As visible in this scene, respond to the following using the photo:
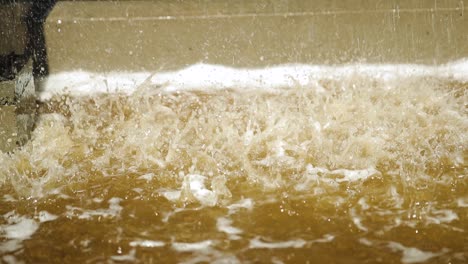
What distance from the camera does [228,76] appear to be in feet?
17.5

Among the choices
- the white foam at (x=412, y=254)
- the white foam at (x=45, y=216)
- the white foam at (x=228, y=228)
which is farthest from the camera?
the white foam at (x=45, y=216)

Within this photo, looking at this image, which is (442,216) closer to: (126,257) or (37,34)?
(126,257)

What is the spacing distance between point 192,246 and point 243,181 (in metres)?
0.76

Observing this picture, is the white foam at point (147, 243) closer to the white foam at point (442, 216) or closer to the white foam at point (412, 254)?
the white foam at point (412, 254)

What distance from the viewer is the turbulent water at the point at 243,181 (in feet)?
9.91

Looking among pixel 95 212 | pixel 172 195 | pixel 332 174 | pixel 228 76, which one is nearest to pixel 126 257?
pixel 95 212

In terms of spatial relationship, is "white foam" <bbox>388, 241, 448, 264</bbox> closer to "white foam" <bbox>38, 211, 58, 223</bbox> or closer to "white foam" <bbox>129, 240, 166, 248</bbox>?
"white foam" <bbox>129, 240, 166, 248</bbox>

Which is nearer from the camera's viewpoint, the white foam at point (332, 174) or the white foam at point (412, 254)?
the white foam at point (412, 254)

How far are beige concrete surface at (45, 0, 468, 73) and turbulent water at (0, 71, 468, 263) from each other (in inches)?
18.7

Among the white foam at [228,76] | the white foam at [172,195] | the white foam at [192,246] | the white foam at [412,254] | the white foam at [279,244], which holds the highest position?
the white foam at [228,76]

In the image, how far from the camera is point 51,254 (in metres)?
2.97

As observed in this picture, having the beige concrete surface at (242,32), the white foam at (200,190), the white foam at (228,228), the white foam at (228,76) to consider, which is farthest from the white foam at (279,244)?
the beige concrete surface at (242,32)

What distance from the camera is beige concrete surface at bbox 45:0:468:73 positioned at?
5160mm

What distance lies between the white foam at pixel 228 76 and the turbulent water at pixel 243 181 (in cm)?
22
